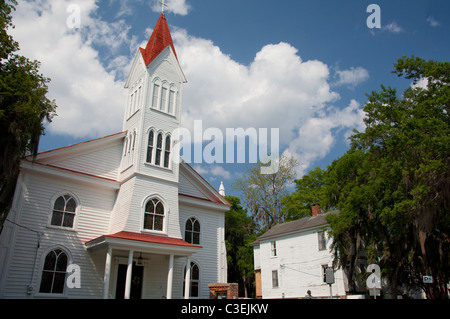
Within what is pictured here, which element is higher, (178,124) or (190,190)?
(178,124)

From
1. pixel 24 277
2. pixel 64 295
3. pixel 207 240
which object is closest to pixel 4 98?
pixel 24 277

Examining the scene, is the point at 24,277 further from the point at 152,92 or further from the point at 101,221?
A: the point at 152,92

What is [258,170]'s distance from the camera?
3978 cm

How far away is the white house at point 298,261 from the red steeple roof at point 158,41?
638 inches

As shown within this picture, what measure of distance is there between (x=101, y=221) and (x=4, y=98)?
7.07m

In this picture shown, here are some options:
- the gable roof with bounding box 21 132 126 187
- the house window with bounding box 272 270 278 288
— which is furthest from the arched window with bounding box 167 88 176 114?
the house window with bounding box 272 270 278 288

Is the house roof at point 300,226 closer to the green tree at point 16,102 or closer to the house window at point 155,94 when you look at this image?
the house window at point 155,94

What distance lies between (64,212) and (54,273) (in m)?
2.58

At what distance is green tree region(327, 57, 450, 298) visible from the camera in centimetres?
1452

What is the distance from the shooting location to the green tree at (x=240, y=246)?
37.3 m

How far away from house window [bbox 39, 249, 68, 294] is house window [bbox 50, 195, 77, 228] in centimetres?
119

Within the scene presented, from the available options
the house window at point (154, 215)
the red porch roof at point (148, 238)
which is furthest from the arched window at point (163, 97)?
the red porch roof at point (148, 238)

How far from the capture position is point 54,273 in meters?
14.1

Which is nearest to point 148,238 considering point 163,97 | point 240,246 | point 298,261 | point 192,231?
point 192,231
